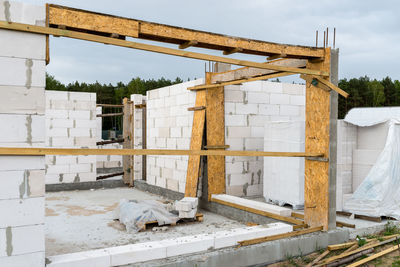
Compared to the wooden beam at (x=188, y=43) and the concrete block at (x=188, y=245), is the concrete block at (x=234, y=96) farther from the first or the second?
the concrete block at (x=188, y=245)

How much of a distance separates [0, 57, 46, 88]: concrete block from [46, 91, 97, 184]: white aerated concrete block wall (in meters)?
8.55

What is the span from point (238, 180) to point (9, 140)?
20.4ft

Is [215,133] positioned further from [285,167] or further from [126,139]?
[126,139]

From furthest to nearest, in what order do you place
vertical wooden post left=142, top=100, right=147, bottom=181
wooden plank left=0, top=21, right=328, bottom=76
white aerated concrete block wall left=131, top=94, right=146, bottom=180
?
white aerated concrete block wall left=131, top=94, right=146, bottom=180, vertical wooden post left=142, top=100, right=147, bottom=181, wooden plank left=0, top=21, right=328, bottom=76

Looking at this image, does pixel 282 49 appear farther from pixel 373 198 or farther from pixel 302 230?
pixel 373 198

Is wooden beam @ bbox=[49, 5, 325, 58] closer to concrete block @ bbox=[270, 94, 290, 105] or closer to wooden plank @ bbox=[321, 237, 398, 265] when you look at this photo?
wooden plank @ bbox=[321, 237, 398, 265]

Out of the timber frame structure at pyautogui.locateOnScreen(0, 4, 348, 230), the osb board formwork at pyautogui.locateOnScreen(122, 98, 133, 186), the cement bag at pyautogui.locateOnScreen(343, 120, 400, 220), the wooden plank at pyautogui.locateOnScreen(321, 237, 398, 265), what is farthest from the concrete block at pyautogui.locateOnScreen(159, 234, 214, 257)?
the osb board formwork at pyautogui.locateOnScreen(122, 98, 133, 186)

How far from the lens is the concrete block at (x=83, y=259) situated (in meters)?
4.00

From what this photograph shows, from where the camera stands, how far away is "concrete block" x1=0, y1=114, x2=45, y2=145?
3703 mm

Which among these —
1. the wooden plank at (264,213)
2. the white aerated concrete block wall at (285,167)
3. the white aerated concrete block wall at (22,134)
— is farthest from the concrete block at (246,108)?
the white aerated concrete block wall at (22,134)

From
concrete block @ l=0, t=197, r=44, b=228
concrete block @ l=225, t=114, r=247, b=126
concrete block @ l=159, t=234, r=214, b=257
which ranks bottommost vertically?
concrete block @ l=159, t=234, r=214, b=257

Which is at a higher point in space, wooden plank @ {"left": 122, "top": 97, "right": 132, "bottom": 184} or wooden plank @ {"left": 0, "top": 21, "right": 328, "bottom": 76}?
wooden plank @ {"left": 0, "top": 21, "right": 328, "bottom": 76}

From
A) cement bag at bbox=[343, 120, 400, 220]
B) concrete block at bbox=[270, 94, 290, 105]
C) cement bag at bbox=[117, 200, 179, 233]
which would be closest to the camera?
cement bag at bbox=[343, 120, 400, 220]

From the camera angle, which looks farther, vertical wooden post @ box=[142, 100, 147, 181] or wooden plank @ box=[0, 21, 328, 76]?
vertical wooden post @ box=[142, 100, 147, 181]
